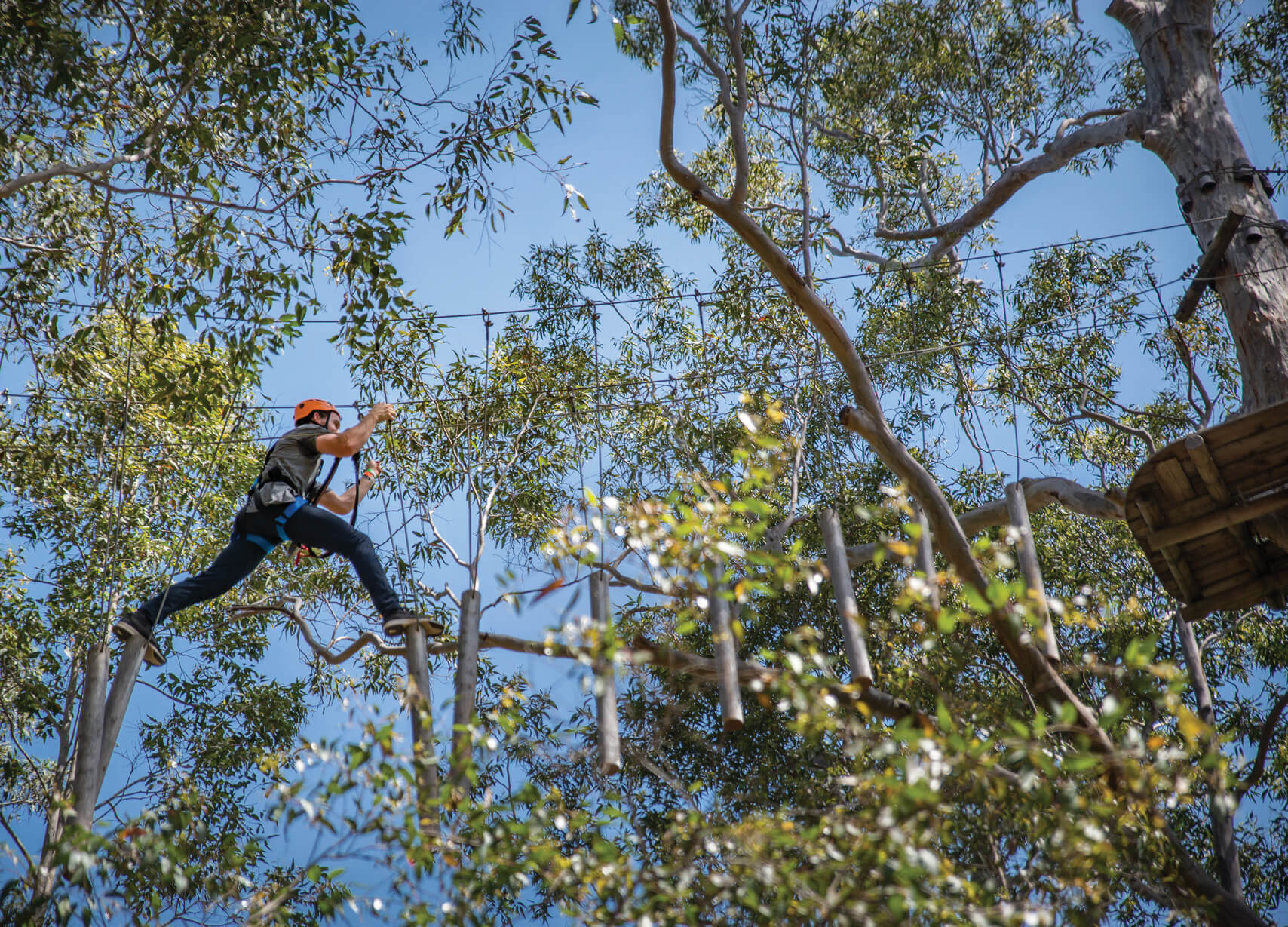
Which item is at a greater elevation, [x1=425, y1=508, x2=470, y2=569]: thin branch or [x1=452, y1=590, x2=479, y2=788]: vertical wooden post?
[x1=425, y1=508, x2=470, y2=569]: thin branch

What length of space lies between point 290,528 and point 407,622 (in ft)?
2.50

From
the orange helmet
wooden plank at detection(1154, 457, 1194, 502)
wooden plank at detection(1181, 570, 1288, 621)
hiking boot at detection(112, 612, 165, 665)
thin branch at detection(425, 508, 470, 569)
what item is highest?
thin branch at detection(425, 508, 470, 569)

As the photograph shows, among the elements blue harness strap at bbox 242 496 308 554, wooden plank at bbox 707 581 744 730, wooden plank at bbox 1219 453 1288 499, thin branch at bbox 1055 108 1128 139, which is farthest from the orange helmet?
thin branch at bbox 1055 108 1128 139

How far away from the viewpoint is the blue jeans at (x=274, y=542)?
399 centimetres

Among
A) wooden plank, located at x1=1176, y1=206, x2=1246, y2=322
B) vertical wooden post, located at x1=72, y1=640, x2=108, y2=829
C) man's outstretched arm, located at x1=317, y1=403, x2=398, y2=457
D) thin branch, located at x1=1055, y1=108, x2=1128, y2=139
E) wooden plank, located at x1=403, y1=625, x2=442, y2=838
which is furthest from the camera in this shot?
thin branch, located at x1=1055, y1=108, x2=1128, y2=139

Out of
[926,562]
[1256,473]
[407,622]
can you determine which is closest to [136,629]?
[407,622]

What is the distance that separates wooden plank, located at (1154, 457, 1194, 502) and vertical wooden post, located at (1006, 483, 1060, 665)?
511 millimetres

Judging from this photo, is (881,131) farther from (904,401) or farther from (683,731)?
(683,731)

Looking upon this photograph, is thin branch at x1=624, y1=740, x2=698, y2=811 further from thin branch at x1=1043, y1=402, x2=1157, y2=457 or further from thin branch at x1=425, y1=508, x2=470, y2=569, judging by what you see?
thin branch at x1=1043, y1=402, x2=1157, y2=457

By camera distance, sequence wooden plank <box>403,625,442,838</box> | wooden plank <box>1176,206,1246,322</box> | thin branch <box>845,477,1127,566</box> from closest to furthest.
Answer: wooden plank <box>403,625,442,838</box>, wooden plank <box>1176,206,1246,322</box>, thin branch <box>845,477,1127,566</box>

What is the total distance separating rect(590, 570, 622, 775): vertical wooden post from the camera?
285 centimetres

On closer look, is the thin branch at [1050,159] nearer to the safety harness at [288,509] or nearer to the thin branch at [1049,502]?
the thin branch at [1049,502]

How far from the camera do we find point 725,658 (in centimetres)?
310

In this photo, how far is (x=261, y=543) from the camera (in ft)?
13.6
